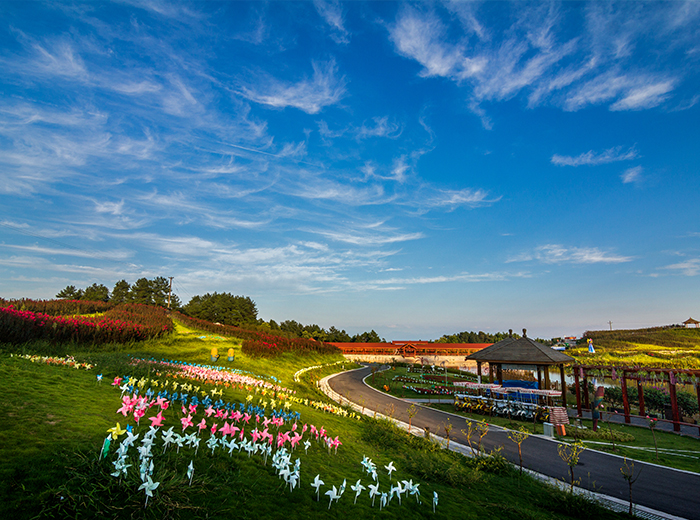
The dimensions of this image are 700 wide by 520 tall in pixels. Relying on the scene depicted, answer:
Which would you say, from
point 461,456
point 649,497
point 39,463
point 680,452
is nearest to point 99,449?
point 39,463

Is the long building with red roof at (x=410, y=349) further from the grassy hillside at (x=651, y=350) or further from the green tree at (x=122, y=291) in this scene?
the green tree at (x=122, y=291)

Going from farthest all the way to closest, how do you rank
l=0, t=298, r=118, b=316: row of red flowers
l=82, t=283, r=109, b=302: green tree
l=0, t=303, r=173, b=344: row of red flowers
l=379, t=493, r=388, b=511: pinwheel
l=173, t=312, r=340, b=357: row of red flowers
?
1. l=82, t=283, r=109, b=302: green tree
2. l=173, t=312, r=340, b=357: row of red flowers
3. l=0, t=298, r=118, b=316: row of red flowers
4. l=0, t=303, r=173, b=344: row of red flowers
5. l=379, t=493, r=388, b=511: pinwheel

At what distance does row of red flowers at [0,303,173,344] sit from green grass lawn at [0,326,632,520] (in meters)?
4.26

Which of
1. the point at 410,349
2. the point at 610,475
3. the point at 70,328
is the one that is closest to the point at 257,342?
the point at 70,328

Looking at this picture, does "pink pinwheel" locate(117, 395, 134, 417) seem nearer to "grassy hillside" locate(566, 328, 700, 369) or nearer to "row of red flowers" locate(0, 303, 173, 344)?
"row of red flowers" locate(0, 303, 173, 344)

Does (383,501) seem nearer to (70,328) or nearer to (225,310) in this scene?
(70,328)

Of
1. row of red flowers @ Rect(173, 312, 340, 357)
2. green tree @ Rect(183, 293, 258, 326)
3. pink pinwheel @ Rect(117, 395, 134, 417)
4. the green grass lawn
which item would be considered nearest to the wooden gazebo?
the green grass lawn

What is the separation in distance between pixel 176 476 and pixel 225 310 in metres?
74.5

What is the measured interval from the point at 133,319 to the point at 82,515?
26.6 metres

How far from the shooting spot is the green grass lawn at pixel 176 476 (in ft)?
11.6

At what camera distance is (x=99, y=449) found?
4.41m

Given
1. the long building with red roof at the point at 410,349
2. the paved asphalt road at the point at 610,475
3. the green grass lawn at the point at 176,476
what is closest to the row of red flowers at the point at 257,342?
the paved asphalt road at the point at 610,475

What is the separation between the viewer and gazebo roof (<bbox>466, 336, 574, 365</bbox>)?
22750 millimetres

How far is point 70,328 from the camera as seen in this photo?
53.5ft
